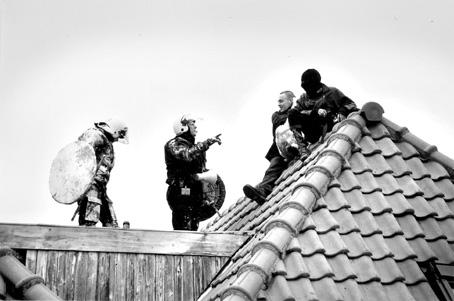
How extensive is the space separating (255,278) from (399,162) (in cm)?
242

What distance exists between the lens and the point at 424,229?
7.23 meters

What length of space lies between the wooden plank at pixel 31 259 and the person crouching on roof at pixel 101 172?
1.40 m

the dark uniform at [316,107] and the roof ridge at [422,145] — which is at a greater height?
the dark uniform at [316,107]

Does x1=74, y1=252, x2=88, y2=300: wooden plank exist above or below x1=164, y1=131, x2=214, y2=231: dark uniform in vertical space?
below

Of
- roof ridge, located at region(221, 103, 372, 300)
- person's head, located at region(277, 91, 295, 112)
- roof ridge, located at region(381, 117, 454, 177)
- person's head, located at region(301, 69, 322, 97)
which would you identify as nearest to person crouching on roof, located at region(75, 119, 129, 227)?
person's head, located at region(277, 91, 295, 112)

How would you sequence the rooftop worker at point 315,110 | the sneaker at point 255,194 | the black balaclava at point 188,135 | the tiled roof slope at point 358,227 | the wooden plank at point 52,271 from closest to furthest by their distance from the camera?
the tiled roof slope at point 358,227
the wooden plank at point 52,271
the rooftop worker at point 315,110
the sneaker at point 255,194
the black balaclava at point 188,135

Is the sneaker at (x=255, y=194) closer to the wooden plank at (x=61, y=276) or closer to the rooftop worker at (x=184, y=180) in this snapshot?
the rooftop worker at (x=184, y=180)

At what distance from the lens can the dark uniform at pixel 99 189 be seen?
32.4ft

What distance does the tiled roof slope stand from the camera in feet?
20.6

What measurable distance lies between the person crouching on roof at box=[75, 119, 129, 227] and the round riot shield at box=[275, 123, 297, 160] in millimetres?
1879

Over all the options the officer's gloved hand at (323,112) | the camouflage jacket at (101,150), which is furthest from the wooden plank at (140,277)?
the officer's gloved hand at (323,112)

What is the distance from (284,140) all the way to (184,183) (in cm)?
139

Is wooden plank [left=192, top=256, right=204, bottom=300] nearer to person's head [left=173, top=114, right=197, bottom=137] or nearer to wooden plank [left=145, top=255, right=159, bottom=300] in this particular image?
wooden plank [left=145, top=255, right=159, bottom=300]

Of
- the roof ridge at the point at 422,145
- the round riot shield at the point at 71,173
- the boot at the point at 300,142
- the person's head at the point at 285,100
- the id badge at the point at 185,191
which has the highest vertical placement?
the person's head at the point at 285,100
